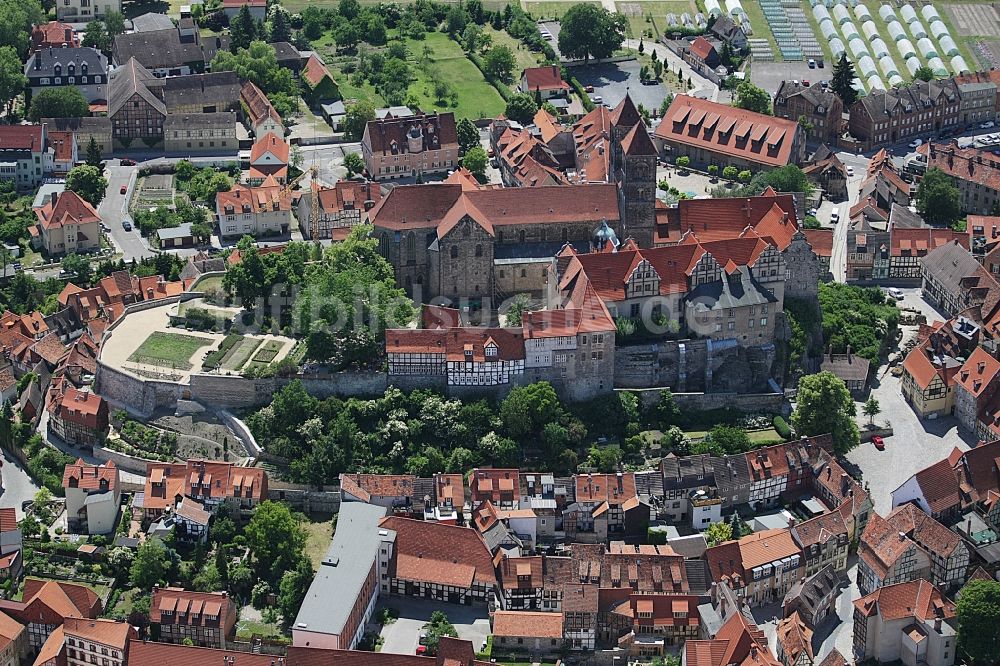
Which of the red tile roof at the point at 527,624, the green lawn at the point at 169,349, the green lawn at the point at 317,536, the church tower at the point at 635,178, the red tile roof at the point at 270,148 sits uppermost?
the church tower at the point at 635,178

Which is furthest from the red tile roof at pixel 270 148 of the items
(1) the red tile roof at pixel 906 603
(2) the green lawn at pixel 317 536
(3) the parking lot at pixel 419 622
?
(1) the red tile roof at pixel 906 603

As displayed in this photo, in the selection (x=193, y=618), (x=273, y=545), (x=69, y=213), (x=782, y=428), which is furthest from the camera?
(x=69, y=213)

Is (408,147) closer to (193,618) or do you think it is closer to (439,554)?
(439,554)

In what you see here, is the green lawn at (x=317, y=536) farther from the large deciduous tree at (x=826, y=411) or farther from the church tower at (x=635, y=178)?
the church tower at (x=635, y=178)

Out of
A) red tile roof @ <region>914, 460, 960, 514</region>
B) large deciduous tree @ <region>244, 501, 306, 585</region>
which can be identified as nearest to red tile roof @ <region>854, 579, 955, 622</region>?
red tile roof @ <region>914, 460, 960, 514</region>

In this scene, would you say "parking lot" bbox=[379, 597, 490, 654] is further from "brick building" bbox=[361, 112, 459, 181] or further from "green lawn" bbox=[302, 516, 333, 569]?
"brick building" bbox=[361, 112, 459, 181]

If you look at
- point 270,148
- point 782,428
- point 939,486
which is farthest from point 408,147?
point 939,486
